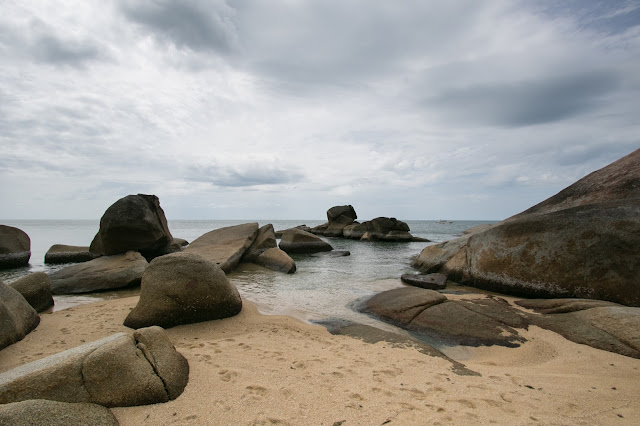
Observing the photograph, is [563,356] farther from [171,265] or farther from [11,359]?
[11,359]

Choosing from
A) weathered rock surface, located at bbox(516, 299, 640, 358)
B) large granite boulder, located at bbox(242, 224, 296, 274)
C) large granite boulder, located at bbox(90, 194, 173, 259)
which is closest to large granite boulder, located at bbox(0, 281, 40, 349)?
large granite boulder, located at bbox(90, 194, 173, 259)

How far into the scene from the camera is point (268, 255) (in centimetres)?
1527

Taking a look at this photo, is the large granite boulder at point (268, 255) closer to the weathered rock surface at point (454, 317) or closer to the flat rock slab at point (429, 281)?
the flat rock slab at point (429, 281)

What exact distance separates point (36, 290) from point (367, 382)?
26.2 ft

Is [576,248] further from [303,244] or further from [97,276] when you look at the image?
[303,244]

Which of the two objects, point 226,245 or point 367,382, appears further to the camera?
point 226,245

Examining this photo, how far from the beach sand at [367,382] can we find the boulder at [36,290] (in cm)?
209

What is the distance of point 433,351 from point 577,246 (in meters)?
4.83

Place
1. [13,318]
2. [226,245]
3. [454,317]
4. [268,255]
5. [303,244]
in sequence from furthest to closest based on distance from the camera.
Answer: [303,244] → [268,255] → [226,245] → [454,317] → [13,318]

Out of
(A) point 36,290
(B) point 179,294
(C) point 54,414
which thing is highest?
(B) point 179,294

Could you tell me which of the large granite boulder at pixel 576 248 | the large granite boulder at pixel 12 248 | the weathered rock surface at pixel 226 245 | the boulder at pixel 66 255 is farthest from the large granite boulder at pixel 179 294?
the large granite boulder at pixel 12 248

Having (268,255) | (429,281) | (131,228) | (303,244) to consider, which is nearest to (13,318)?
(131,228)

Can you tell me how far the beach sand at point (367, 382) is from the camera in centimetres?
312

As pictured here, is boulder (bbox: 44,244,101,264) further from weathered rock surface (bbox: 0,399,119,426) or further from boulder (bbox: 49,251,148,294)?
weathered rock surface (bbox: 0,399,119,426)
